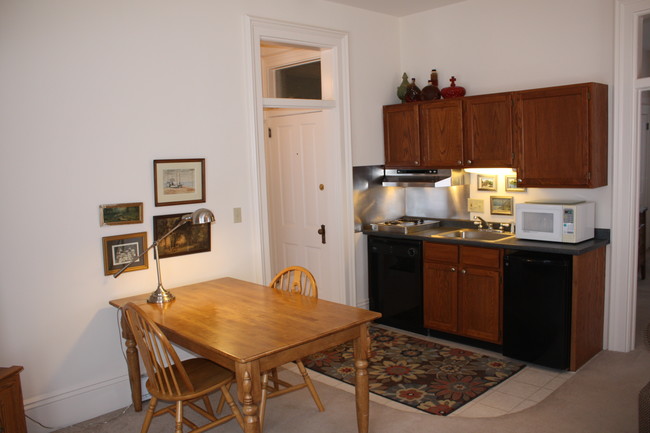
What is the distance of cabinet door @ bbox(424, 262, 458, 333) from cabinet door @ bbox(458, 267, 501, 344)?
6cm

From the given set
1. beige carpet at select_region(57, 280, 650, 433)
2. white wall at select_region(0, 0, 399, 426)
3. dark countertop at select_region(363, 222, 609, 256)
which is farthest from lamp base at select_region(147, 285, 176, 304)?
dark countertop at select_region(363, 222, 609, 256)

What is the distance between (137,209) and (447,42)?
3101 millimetres

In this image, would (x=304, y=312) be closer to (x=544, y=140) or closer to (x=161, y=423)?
(x=161, y=423)

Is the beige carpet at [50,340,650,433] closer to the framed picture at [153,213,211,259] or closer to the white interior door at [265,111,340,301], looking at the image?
the framed picture at [153,213,211,259]

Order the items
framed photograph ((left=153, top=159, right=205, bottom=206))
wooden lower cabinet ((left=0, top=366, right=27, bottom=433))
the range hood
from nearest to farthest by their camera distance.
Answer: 1. wooden lower cabinet ((left=0, top=366, right=27, bottom=433))
2. framed photograph ((left=153, top=159, right=205, bottom=206))
3. the range hood

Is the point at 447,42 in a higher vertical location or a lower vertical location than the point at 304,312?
higher

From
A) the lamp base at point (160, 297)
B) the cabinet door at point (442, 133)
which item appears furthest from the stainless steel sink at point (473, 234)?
the lamp base at point (160, 297)

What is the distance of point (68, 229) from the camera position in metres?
3.48

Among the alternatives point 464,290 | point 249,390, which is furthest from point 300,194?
point 249,390

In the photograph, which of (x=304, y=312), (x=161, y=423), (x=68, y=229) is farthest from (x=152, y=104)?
(x=161, y=423)

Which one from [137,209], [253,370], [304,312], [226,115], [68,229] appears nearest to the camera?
[253,370]

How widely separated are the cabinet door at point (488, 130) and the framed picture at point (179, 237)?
7.38 ft

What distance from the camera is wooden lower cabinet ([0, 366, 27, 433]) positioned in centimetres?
297

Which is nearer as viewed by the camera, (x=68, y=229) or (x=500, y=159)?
(x=68, y=229)
